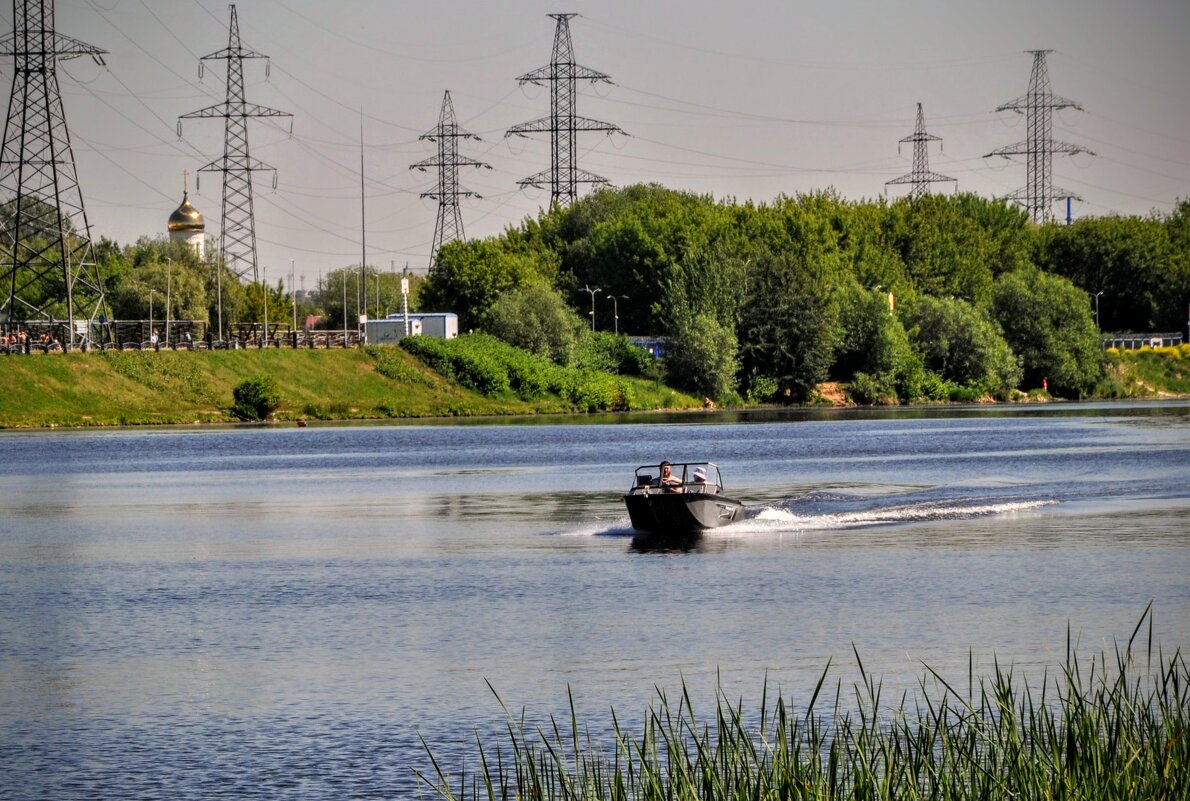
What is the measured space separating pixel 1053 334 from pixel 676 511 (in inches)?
4744

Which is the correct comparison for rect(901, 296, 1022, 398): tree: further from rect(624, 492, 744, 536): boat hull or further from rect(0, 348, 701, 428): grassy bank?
rect(624, 492, 744, 536): boat hull

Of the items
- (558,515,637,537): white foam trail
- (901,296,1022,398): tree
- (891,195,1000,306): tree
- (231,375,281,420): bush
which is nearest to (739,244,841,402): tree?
(901,296,1022,398): tree

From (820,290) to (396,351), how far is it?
39.8 m

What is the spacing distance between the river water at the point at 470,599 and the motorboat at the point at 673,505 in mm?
867

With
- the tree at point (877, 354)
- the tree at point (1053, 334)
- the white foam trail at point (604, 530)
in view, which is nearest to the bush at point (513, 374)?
the tree at point (877, 354)

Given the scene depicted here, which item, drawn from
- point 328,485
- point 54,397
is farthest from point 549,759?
point 54,397

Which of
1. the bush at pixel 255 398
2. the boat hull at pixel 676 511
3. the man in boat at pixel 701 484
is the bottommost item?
the boat hull at pixel 676 511

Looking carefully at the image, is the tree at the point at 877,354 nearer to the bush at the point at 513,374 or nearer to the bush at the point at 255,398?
the bush at the point at 513,374

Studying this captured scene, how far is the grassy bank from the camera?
11812 cm

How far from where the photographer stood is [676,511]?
1933 inches

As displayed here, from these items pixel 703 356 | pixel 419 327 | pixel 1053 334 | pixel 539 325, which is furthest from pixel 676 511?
pixel 1053 334

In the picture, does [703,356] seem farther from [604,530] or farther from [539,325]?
[604,530]

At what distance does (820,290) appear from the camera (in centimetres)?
15912

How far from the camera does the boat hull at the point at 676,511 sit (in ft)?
159
